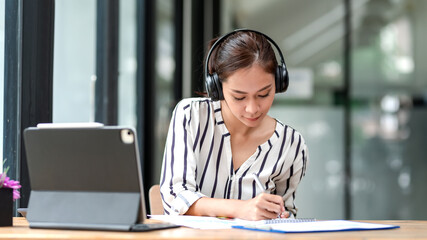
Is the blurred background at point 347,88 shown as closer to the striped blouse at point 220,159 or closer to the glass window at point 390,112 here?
the glass window at point 390,112

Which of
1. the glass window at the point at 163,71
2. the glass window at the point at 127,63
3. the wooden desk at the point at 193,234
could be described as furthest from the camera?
the glass window at the point at 163,71

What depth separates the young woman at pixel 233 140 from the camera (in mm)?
1902

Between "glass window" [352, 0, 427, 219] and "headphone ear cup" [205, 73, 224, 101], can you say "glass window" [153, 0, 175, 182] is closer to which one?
"glass window" [352, 0, 427, 219]

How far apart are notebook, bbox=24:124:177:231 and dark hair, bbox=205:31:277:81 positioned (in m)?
0.66

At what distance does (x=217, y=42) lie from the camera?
1.95m

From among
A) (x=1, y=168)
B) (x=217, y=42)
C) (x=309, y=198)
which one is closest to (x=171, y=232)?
(x=217, y=42)

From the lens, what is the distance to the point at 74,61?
2.78 m

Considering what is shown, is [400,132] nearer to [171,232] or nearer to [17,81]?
[17,81]

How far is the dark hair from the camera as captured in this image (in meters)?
1.92

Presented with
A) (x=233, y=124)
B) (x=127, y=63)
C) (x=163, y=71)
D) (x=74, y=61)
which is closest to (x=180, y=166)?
(x=233, y=124)

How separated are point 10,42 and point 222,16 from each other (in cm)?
372

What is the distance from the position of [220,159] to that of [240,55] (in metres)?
0.37

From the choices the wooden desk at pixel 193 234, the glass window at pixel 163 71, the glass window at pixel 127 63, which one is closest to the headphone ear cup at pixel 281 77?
the wooden desk at pixel 193 234

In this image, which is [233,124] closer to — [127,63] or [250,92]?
[250,92]
